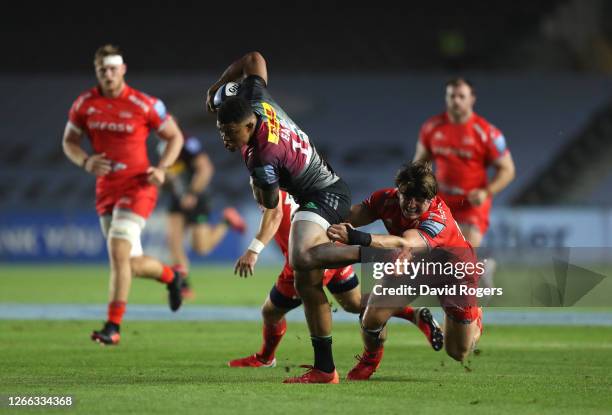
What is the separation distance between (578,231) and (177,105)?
35.7 ft

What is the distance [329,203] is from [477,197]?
448 centimetres

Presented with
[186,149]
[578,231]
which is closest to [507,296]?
[186,149]

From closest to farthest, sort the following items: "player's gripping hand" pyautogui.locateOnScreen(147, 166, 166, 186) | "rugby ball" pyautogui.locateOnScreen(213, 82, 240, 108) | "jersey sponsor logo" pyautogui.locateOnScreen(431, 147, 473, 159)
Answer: "rugby ball" pyautogui.locateOnScreen(213, 82, 240, 108) → "player's gripping hand" pyautogui.locateOnScreen(147, 166, 166, 186) → "jersey sponsor logo" pyautogui.locateOnScreen(431, 147, 473, 159)

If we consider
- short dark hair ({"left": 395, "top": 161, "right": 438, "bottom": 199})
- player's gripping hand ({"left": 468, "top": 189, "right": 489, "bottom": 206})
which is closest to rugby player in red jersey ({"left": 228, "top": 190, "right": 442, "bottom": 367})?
short dark hair ({"left": 395, "top": 161, "right": 438, "bottom": 199})

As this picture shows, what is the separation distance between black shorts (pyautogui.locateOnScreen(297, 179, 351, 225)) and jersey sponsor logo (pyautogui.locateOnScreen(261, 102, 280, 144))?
0.48 m

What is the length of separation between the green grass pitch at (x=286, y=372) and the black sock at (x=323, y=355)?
21 cm

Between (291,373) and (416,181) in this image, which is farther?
(291,373)

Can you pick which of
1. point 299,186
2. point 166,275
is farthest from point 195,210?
point 299,186

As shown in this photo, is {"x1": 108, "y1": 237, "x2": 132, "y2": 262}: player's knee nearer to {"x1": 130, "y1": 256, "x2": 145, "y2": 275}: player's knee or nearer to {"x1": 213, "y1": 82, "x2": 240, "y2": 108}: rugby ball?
{"x1": 130, "y1": 256, "x2": 145, "y2": 275}: player's knee

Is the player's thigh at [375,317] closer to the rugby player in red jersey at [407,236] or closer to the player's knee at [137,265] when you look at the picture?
the rugby player in red jersey at [407,236]

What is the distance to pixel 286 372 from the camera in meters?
7.95

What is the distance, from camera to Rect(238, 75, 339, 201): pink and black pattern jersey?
23.5ft

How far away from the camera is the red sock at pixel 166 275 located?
11.3 meters

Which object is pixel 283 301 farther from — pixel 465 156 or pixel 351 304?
pixel 465 156
